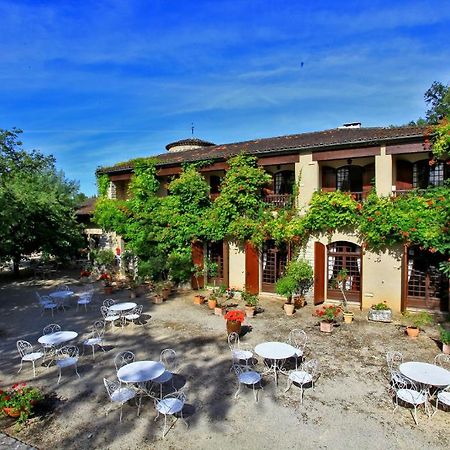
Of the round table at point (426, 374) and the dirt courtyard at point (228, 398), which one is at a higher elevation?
the round table at point (426, 374)

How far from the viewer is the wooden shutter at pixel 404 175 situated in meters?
14.5

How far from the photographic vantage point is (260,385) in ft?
27.2

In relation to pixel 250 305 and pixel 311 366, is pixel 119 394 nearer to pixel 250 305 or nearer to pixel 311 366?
pixel 311 366

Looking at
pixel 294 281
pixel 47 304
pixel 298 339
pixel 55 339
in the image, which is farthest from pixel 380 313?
pixel 47 304

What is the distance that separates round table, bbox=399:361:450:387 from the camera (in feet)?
23.2

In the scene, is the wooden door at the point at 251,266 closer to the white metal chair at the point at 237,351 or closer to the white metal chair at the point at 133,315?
the white metal chair at the point at 133,315

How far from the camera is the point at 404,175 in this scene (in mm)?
14625

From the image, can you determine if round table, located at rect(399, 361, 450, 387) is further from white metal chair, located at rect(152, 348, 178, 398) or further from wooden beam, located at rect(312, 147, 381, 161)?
wooden beam, located at rect(312, 147, 381, 161)

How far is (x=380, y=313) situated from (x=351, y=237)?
3236mm

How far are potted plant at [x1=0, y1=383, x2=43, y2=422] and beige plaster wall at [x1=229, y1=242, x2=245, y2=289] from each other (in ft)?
36.4

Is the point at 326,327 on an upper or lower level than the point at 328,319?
lower

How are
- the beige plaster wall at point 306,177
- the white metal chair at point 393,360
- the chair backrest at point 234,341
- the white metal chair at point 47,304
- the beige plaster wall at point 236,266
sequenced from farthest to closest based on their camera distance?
the beige plaster wall at point 236,266, the beige plaster wall at point 306,177, the white metal chair at point 47,304, the chair backrest at point 234,341, the white metal chair at point 393,360

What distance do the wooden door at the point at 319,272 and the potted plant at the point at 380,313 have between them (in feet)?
7.63

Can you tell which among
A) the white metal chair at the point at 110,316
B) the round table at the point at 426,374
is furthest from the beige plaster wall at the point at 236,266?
the round table at the point at 426,374
